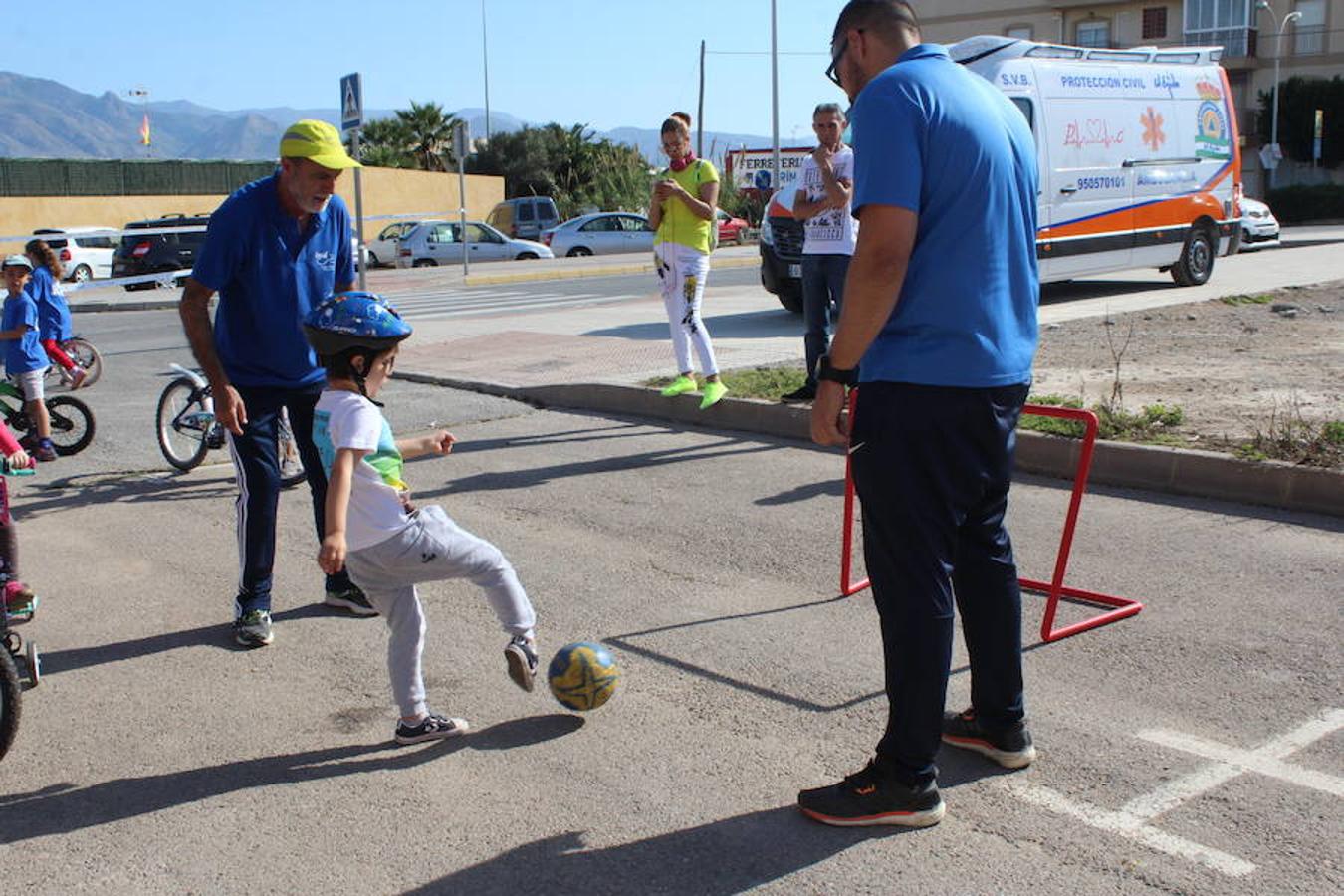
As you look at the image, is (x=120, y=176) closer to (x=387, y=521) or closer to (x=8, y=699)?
(x=8, y=699)

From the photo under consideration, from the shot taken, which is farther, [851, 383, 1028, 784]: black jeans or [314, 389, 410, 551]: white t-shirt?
[314, 389, 410, 551]: white t-shirt

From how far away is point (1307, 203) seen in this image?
53.9 metres

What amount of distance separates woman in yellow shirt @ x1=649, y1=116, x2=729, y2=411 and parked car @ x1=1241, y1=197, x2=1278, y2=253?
19880 millimetres

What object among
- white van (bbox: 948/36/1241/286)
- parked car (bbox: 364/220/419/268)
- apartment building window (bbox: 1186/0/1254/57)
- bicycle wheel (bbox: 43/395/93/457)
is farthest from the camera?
apartment building window (bbox: 1186/0/1254/57)

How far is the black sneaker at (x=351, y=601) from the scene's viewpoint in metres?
5.50

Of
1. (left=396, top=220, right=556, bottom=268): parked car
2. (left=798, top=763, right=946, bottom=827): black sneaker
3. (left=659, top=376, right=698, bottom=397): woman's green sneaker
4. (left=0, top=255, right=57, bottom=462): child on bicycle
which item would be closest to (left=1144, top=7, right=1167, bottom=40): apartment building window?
(left=396, top=220, right=556, bottom=268): parked car

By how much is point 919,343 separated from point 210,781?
8.02 feet

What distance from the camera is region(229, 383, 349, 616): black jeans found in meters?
5.18

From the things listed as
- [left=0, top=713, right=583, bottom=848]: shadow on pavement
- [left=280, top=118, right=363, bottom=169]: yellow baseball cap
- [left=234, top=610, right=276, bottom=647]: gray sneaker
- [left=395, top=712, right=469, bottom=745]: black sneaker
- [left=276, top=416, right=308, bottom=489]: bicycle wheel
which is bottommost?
[left=0, top=713, right=583, bottom=848]: shadow on pavement

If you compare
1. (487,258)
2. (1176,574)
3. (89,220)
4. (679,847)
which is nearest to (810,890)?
(679,847)

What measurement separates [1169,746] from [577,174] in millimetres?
54279

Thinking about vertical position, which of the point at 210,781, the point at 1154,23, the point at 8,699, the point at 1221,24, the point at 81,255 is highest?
the point at 1154,23

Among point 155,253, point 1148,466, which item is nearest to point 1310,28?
point 155,253

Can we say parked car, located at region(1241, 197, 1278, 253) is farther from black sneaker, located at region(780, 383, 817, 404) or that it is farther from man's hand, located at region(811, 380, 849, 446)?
man's hand, located at region(811, 380, 849, 446)
